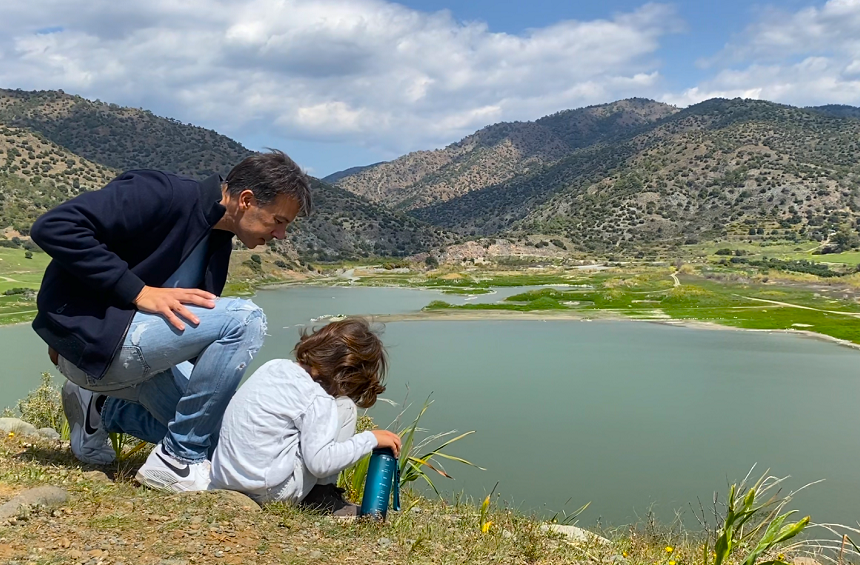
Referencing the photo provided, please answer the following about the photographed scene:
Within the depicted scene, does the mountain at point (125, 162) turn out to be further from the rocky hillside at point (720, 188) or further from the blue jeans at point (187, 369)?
the blue jeans at point (187, 369)

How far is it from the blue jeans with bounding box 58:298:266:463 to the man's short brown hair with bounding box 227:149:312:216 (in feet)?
1.67

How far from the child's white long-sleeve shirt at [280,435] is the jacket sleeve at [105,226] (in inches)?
27.3

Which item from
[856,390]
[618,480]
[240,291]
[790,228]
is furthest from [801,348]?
[790,228]

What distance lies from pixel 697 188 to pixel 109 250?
78.2 meters

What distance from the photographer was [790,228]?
64500mm

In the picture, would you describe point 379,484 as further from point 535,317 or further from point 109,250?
point 535,317

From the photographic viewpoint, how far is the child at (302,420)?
3.34m

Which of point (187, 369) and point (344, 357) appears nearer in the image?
point (344, 357)

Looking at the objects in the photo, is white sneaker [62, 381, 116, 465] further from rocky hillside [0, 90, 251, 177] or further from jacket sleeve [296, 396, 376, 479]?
rocky hillside [0, 90, 251, 177]

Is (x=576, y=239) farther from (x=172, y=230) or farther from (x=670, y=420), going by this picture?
(x=172, y=230)

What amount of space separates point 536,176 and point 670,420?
100 meters

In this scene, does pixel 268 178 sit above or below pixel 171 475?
above

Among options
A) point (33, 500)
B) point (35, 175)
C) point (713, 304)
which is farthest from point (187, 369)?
point (35, 175)

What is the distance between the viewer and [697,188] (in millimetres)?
75688
